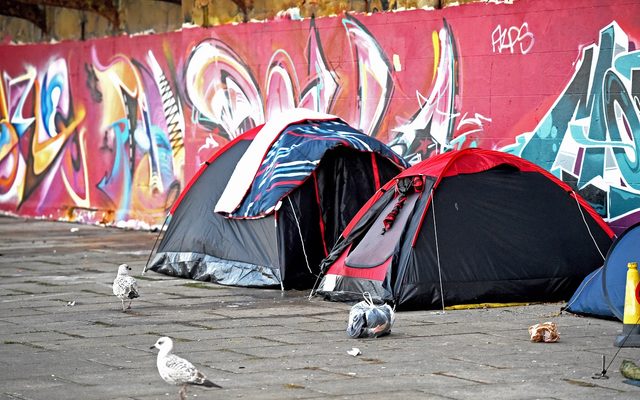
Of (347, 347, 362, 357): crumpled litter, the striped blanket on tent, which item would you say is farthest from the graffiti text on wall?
(347, 347, 362, 357): crumpled litter

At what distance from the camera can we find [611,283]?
10.9 meters

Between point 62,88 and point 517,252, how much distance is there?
45.5 ft

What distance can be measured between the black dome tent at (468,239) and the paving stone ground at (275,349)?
266mm

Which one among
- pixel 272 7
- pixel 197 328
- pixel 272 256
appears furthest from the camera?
pixel 272 7

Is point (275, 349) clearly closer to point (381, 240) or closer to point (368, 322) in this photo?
point (368, 322)

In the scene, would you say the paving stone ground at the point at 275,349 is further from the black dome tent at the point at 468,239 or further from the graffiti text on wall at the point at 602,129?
the graffiti text on wall at the point at 602,129

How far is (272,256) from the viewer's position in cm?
1363

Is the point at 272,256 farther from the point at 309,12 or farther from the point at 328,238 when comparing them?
the point at 309,12

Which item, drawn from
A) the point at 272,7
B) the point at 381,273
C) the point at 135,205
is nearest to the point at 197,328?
the point at 381,273

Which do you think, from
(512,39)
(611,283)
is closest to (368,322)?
(611,283)

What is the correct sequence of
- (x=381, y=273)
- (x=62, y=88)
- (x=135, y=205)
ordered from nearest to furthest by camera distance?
(x=381, y=273) → (x=135, y=205) → (x=62, y=88)

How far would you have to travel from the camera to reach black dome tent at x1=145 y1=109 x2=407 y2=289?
1361 cm

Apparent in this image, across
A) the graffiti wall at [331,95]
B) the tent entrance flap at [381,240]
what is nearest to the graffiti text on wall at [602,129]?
the graffiti wall at [331,95]

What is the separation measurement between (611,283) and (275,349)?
3151 mm
